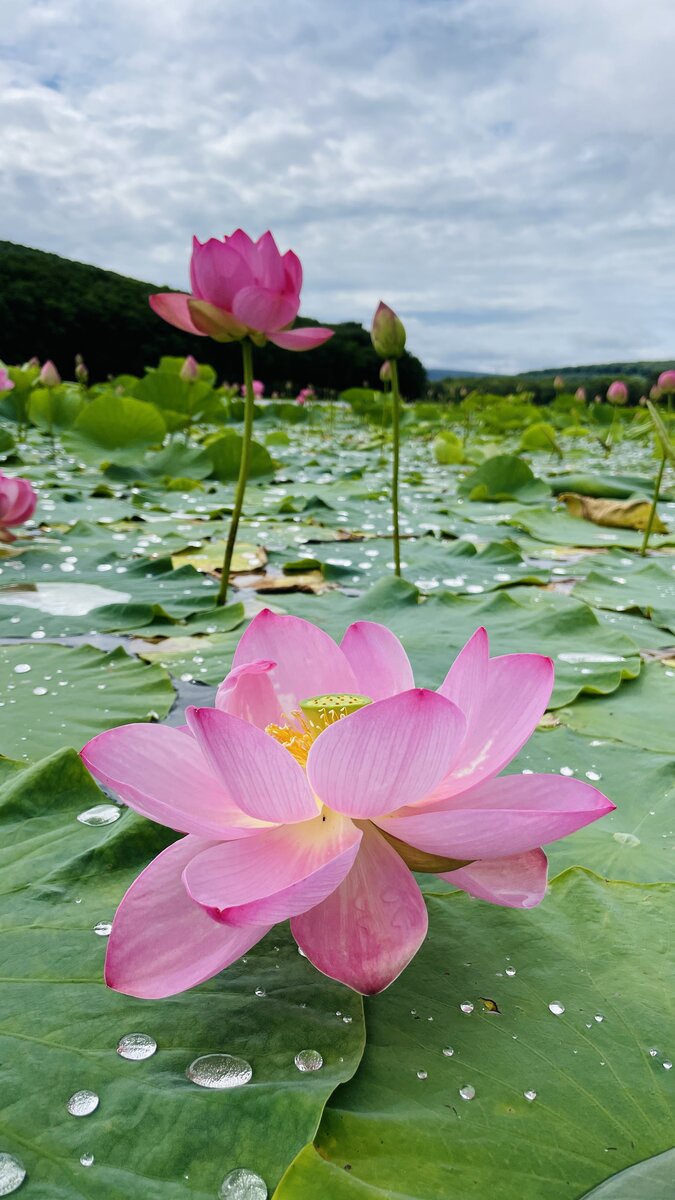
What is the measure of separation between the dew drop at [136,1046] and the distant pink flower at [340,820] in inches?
1.2

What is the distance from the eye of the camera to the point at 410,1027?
0.44 metres

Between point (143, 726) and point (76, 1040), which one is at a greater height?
point (143, 726)

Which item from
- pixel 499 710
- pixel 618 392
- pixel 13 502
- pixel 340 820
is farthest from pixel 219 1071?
pixel 618 392

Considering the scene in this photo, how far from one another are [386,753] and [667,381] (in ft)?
9.98

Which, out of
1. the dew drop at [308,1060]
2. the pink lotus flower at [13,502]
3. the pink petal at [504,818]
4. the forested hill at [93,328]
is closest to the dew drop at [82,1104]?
the dew drop at [308,1060]

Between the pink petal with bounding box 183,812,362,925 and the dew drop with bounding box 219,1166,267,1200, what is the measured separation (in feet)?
0.36

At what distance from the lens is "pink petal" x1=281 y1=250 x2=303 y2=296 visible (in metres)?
1.27

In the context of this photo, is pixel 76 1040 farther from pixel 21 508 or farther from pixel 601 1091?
pixel 21 508

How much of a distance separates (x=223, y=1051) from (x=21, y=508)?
66.5 inches

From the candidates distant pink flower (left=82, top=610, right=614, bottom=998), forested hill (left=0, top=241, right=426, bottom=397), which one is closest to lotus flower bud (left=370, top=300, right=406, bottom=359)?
distant pink flower (left=82, top=610, right=614, bottom=998)

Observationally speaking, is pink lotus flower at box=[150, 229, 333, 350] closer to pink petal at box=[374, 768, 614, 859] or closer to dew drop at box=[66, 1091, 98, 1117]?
pink petal at box=[374, 768, 614, 859]

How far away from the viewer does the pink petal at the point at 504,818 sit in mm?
410

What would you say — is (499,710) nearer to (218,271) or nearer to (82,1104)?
(82,1104)

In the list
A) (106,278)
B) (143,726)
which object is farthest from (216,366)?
(143,726)
